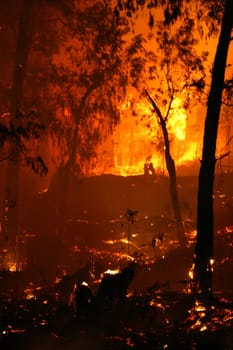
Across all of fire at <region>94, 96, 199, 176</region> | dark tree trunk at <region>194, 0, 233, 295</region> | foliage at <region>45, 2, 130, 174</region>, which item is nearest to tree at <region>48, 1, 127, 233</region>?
foliage at <region>45, 2, 130, 174</region>

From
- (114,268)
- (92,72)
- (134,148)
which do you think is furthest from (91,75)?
(134,148)

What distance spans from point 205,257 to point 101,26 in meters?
16.4

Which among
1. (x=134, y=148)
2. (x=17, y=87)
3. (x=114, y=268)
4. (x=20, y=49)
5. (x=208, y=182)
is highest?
(x=20, y=49)

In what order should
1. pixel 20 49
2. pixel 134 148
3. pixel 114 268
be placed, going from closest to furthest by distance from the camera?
pixel 114 268, pixel 20 49, pixel 134 148

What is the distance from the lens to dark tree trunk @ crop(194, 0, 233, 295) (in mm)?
10469

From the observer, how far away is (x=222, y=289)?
14492 millimetres

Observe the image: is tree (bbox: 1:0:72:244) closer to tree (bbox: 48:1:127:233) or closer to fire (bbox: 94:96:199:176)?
tree (bbox: 48:1:127:233)

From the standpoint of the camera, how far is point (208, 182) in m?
10.6

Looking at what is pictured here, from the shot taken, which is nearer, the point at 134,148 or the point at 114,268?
the point at 114,268

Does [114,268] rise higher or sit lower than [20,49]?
lower

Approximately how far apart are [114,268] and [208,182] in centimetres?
736

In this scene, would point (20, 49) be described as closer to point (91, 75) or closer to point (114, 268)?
point (91, 75)

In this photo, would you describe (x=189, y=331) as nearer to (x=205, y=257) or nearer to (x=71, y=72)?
(x=205, y=257)

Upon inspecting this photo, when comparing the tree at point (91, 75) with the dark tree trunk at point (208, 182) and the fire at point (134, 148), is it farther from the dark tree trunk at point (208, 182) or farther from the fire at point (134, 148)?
the fire at point (134, 148)
